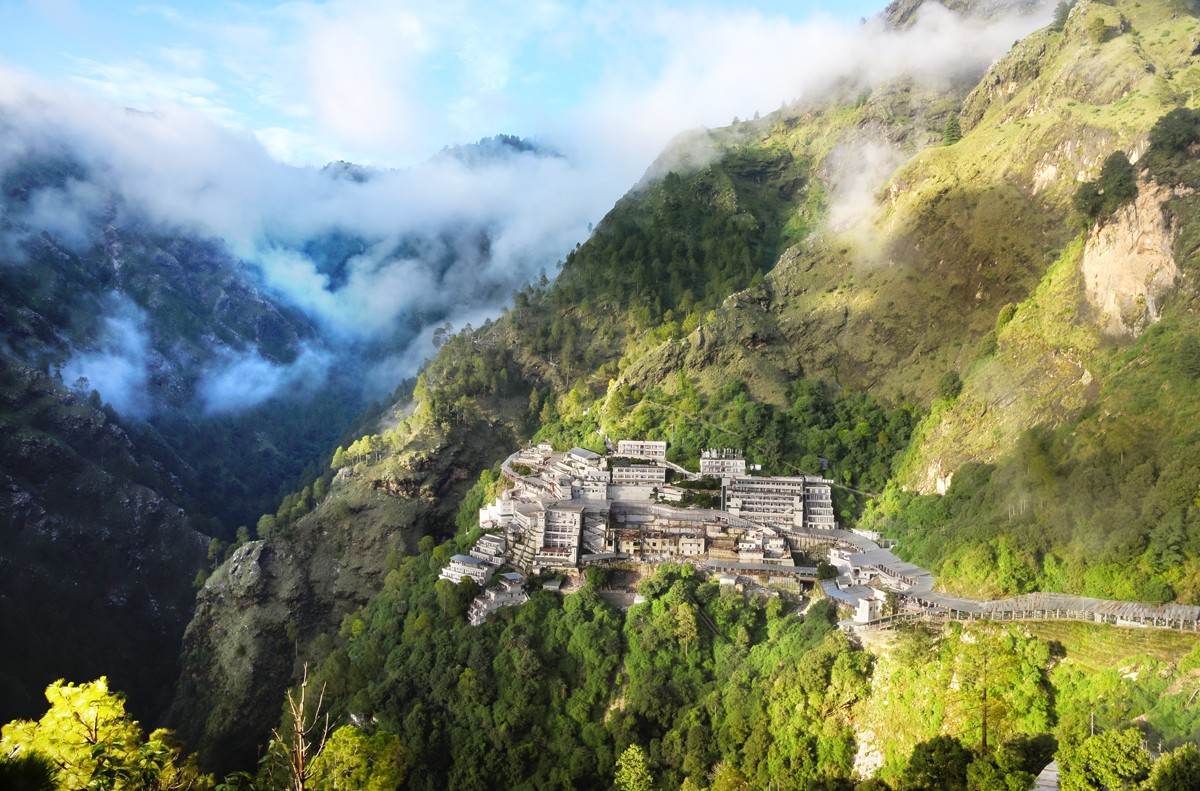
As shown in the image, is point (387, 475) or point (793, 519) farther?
point (387, 475)

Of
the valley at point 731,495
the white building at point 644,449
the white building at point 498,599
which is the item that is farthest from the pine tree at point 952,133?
the white building at point 498,599

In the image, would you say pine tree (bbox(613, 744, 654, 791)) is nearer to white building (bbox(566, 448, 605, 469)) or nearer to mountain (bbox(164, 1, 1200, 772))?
mountain (bbox(164, 1, 1200, 772))

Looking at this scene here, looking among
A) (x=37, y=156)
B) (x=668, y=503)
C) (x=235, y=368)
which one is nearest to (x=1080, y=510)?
(x=668, y=503)

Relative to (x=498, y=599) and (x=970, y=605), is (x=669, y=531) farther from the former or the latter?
(x=970, y=605)

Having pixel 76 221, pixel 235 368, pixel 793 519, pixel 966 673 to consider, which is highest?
pixel 76 221

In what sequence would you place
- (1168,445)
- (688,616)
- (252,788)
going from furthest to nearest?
1. (688,616)
2. (1168,445)
3. (252,788)

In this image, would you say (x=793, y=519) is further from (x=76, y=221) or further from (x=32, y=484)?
(x=76, y=221)

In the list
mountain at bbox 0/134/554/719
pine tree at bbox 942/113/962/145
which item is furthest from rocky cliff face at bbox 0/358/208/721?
pine tree at bbox 942/113/962/145
